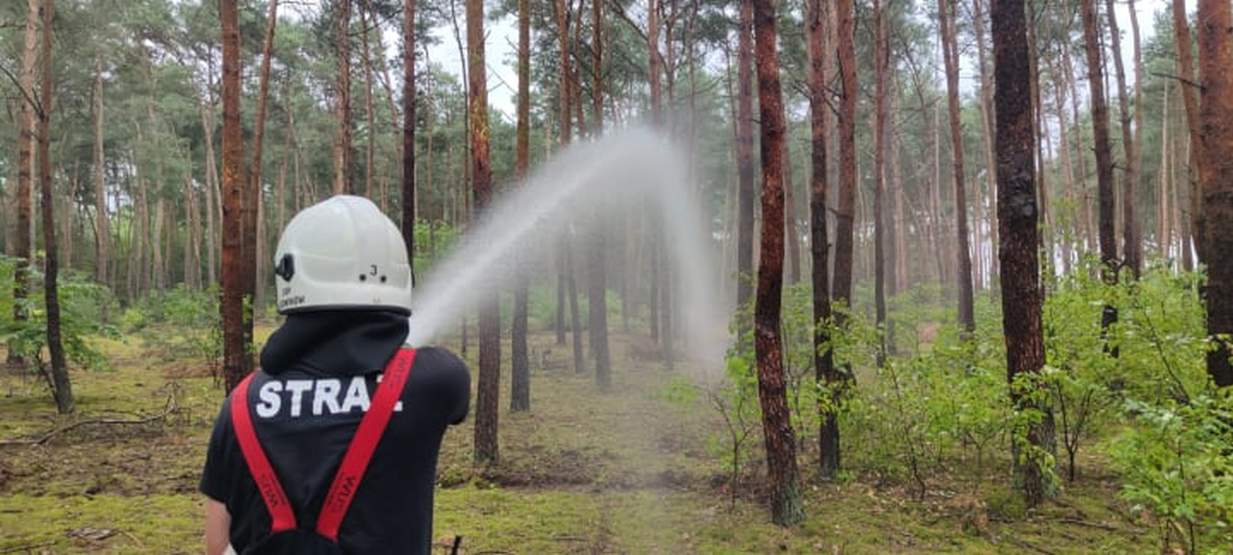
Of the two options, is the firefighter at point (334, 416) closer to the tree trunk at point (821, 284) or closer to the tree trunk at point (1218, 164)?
the tree trunk at point (821, 284)

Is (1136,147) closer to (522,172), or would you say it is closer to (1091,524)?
(1091,524)

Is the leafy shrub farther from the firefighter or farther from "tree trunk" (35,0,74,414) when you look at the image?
the firefighter

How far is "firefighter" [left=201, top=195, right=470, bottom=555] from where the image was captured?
148 cm

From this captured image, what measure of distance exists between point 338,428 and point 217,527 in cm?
39

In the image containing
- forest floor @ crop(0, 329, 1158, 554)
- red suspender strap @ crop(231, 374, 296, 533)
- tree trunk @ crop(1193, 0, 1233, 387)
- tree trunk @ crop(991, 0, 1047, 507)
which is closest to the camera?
red suspender strap @ crop(231, 374, 296, 533)

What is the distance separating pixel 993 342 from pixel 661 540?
17.4 feet

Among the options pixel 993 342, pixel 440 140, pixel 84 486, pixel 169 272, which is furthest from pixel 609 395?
pixel 169 272

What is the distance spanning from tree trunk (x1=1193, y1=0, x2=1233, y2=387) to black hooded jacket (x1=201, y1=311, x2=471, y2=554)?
811 centimetres

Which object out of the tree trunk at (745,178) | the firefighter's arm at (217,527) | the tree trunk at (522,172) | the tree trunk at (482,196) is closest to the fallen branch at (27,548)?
the tree trunk at (482,196)

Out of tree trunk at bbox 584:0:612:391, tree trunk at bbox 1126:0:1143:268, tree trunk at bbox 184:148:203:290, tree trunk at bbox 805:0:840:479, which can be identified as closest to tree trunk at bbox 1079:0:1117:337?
tree trunk at bbox 1126:0:1143:268

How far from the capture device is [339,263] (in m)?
1.63

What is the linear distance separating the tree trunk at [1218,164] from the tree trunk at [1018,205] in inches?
62.0

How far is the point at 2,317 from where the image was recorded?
12.0m

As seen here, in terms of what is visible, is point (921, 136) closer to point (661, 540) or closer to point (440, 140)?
point (440, 140)
